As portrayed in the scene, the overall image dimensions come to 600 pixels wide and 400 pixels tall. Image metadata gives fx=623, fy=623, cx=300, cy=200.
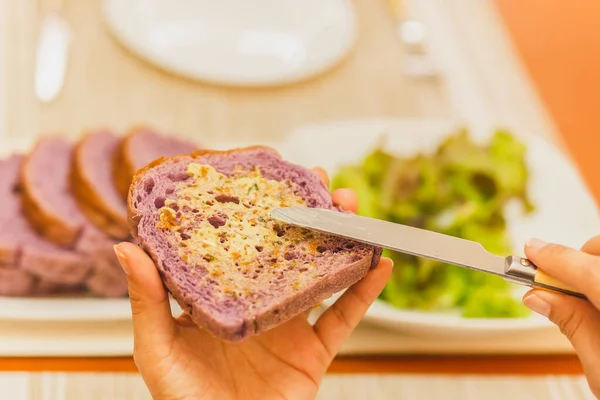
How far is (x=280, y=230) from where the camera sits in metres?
1.40

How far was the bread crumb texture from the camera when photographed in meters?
1.30

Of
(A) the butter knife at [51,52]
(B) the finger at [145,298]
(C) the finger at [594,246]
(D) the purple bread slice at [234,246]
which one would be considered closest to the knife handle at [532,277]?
(C) the finger at [594,246]

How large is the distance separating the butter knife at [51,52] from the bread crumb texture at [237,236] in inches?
67.3

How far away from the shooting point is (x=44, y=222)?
202cm

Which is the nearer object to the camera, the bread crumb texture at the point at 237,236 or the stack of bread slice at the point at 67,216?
the bread crumb texture at the point at 237,236

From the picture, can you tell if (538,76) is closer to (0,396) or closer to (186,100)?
(186,100)

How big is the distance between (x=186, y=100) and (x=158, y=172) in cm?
166

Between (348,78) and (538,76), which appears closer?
(348,78)

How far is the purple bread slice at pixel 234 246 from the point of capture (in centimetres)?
124

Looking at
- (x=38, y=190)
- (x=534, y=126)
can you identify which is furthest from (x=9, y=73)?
(x=534, y=126)

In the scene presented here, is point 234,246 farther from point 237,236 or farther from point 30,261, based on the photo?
point 30,261

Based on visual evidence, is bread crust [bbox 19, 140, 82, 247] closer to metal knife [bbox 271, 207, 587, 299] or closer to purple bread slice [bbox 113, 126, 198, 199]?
purple bread slice [bbox 113, 126, 198, 199]

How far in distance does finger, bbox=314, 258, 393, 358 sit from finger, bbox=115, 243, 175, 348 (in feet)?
1.41

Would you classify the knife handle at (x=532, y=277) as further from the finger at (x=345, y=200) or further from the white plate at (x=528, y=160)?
the white plate at (x=528, y=160)
